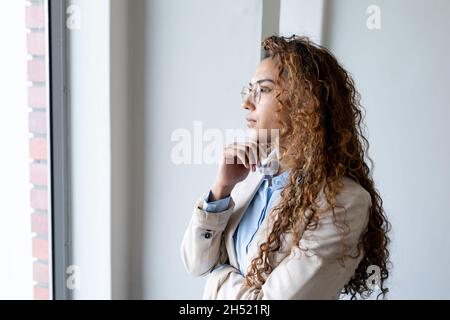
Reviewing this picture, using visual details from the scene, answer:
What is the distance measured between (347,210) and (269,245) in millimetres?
171

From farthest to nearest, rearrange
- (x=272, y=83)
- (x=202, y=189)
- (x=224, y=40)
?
(x=202, y=189), (x=224, y=40), (x=272, y=83)

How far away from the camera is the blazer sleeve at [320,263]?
2.66ft

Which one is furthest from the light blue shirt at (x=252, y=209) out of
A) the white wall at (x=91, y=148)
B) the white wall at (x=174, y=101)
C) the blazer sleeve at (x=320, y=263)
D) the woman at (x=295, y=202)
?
the white wall at (x=91, y=148)

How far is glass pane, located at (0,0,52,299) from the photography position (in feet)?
4.88

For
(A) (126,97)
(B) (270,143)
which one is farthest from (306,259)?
(A) (126,97)

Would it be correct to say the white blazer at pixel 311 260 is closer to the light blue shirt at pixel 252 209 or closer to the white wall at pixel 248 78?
the light blue shirt at pixel 252 209

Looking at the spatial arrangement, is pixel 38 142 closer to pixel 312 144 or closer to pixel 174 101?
pixel 174 101

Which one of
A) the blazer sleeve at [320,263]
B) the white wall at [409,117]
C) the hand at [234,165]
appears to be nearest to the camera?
the blazer sleeve at [320,263]

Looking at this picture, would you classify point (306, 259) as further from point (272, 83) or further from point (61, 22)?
point (61, 22)

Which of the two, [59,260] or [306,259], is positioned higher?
[306,259]

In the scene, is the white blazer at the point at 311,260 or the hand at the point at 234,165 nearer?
the white blazer at the point at 311,260

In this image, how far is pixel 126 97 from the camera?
161 centimetres

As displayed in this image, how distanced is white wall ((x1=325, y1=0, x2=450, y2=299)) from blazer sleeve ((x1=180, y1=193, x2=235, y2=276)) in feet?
2.60

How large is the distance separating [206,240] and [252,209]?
0.13 metres
